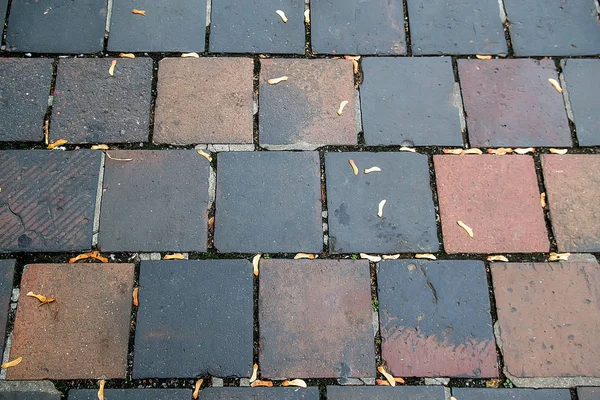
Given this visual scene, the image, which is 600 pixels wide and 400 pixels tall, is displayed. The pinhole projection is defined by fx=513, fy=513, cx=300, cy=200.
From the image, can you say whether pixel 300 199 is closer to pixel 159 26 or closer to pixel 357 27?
pixel 357 27

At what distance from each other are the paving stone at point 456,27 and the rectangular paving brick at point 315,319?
3.97 feet

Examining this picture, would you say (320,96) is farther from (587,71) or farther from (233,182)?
(587,71)

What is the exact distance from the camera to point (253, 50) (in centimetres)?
258

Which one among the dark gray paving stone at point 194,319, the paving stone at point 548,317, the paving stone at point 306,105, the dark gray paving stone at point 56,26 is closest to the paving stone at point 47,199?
the dark gray paving stone at point 194,319

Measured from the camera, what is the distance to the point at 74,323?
84.4 inches

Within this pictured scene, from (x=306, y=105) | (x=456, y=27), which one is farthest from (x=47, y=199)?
(x=456, y=27)

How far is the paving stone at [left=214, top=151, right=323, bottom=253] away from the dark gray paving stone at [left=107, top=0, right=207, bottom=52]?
67 centimetres

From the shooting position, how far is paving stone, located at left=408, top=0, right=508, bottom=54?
262cm

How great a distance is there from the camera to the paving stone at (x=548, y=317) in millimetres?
2148

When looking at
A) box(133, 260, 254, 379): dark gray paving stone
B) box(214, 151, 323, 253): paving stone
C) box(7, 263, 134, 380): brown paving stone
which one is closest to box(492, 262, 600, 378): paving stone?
box(214, 151, 323, 253): paving stone

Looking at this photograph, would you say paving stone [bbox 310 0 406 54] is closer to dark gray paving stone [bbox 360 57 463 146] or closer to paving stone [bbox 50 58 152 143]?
dark gray paving stone [bbox 360 57 463 146]

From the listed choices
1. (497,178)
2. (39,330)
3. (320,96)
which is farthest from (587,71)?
(39,330)

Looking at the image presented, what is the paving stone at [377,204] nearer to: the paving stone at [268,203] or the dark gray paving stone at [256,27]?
the paving stone at [268,203]

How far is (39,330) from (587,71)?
2847 mm
